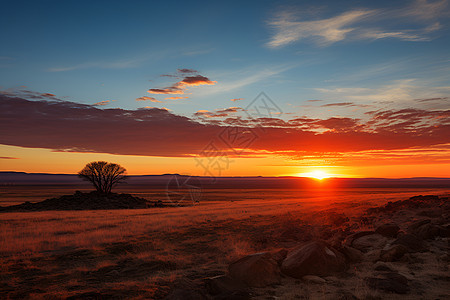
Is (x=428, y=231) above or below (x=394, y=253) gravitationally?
above

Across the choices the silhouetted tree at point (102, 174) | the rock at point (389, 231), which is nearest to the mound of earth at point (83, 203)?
the silhouetted tree at point (102, 174)

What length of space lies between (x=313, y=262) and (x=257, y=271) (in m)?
2.32

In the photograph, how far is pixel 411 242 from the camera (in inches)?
556

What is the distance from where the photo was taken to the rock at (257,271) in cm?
1080

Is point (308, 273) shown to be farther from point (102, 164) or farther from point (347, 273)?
point (102, 164)

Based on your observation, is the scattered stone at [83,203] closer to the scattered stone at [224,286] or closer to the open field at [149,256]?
the open field at [149,256]

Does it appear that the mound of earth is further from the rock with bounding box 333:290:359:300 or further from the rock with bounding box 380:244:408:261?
the rock with bounding box 333:290:359:300

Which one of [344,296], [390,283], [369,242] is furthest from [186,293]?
[369,242]

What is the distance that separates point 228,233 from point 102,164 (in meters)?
46.6

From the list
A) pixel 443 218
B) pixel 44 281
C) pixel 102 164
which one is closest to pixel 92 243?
pixel 44 281

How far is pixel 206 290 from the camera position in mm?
9844

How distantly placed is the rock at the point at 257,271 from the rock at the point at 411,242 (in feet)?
21.5

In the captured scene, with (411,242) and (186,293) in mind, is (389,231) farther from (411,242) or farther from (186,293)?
(186,293)

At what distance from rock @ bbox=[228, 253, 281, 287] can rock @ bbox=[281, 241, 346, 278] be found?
0.56 metres
